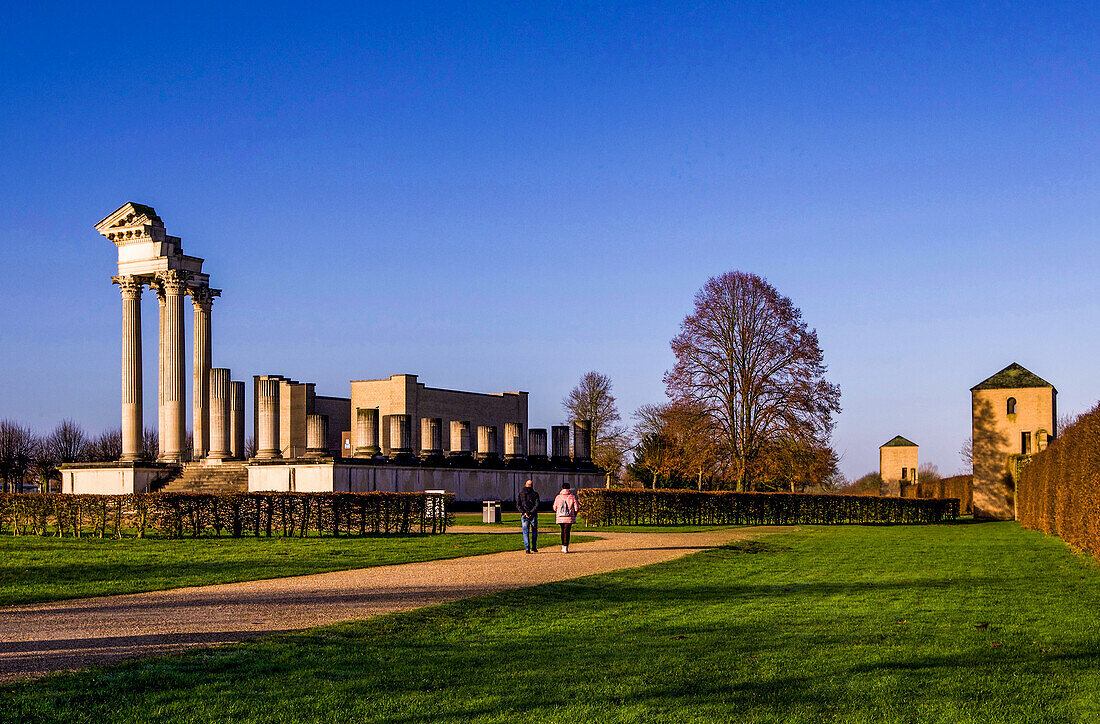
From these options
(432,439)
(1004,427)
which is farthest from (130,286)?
(1004,427)

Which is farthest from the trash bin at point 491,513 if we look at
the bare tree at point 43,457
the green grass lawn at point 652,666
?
the bare tree at point 43,457

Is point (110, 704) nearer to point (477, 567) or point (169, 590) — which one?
point (169, 590)

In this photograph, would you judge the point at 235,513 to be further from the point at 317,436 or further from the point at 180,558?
the point at 317,436

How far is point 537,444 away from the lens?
60562 millimetres

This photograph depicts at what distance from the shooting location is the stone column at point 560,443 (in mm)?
61875

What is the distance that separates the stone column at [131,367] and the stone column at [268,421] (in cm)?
512

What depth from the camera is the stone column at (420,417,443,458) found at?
5220 cm

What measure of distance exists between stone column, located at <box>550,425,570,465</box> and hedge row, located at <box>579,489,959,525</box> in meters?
19.1

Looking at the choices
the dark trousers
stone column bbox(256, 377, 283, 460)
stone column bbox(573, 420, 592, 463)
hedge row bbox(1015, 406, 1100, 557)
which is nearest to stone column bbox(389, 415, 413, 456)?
stone column bbox(256, 377, 283, 460)

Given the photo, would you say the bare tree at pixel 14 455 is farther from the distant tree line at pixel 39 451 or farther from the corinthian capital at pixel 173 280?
the corinthian capital at pixel 173 280

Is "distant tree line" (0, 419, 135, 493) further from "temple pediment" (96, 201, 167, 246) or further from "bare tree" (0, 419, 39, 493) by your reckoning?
"temple pediment" (96, 201, 167, 246)

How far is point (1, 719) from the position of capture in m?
7.75

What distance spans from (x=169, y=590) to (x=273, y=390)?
3463 centimetres

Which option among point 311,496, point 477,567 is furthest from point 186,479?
point 477,567
